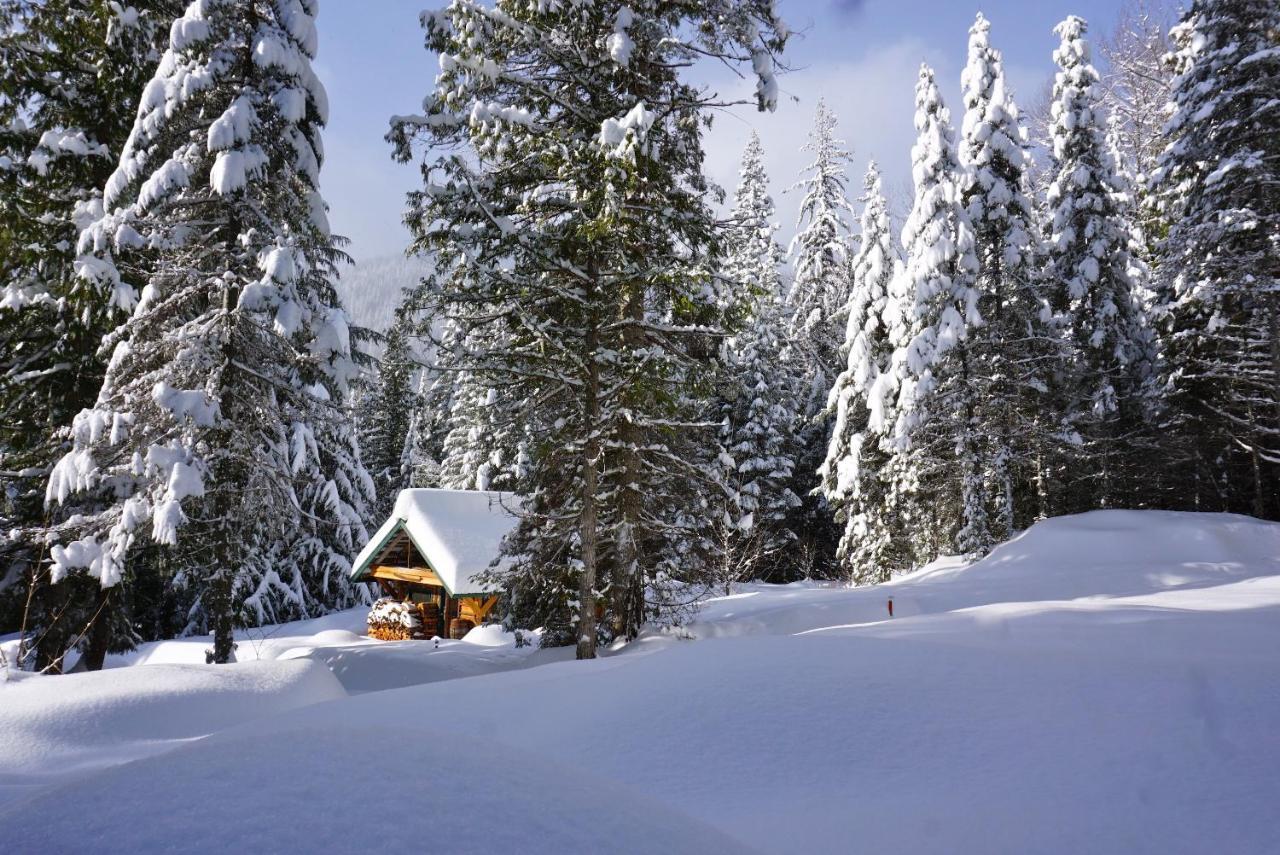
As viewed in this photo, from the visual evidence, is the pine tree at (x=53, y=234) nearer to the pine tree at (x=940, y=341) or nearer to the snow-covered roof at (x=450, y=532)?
the snow-covered roof at (x=450, y=532)

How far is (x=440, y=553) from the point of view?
21000 millimetres

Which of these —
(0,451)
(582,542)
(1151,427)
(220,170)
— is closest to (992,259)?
(1151,427)

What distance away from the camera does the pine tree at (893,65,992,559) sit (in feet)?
63.9

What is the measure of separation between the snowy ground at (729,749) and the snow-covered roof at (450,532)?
11.7m

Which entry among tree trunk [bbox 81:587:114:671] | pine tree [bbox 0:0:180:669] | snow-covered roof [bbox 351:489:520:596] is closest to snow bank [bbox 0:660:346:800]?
tree trunk [bbox 81:587:114:671]

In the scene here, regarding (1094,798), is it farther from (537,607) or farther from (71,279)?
(71,279)

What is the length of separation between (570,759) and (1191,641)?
5.06m

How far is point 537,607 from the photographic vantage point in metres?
12.9

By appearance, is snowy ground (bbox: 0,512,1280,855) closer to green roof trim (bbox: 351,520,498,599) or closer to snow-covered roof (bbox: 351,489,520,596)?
snow-covered roof (bbox: 351,489,520,596)

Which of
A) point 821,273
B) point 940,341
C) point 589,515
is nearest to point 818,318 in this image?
point 821,273

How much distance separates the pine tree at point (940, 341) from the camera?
19484 millimetres

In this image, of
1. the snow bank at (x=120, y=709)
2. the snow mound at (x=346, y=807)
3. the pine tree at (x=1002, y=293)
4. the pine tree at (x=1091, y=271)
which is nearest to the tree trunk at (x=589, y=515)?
the snow bank at (x=120, y=709)

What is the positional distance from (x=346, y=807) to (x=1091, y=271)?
26600mm

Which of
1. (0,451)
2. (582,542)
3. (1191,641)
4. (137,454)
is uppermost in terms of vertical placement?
(0,451)
